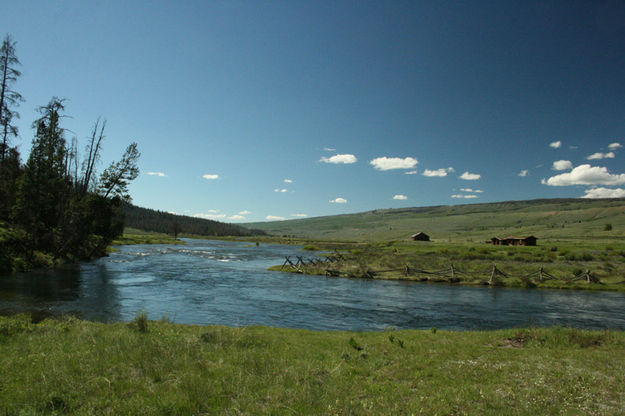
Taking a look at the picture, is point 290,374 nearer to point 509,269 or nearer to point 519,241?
point 509,269

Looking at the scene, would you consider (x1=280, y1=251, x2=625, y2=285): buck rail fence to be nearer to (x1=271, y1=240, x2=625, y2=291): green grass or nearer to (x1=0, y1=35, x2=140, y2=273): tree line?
(x1=271, y1=240, x2=625, y2=291): green grass

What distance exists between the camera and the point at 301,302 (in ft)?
83.3

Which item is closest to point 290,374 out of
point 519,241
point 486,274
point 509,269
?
point 486,274

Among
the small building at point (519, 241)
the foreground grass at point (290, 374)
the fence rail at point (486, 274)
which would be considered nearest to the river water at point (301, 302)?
the fence rail at point (486, 274)

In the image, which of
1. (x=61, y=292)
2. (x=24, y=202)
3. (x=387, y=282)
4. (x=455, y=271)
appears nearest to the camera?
(x=61, y=292)

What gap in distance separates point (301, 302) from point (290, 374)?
17943mm

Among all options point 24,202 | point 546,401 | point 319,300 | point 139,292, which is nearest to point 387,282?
point 319,300

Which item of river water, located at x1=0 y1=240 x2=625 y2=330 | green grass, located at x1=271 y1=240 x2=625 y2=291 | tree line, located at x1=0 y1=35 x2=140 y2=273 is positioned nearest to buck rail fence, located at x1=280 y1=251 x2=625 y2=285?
green grass, located at x1=271 y1=240 x2=625 y2=291

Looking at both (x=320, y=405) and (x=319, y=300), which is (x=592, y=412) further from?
(x=319, y=300)

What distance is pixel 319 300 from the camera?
2642 centimetres

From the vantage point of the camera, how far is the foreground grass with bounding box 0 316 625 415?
6125 millimetres

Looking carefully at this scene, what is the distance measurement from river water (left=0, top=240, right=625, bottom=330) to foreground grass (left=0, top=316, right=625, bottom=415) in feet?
24.7

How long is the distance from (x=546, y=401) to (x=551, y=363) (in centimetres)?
334

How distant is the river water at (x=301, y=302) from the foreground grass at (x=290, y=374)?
7.53m
